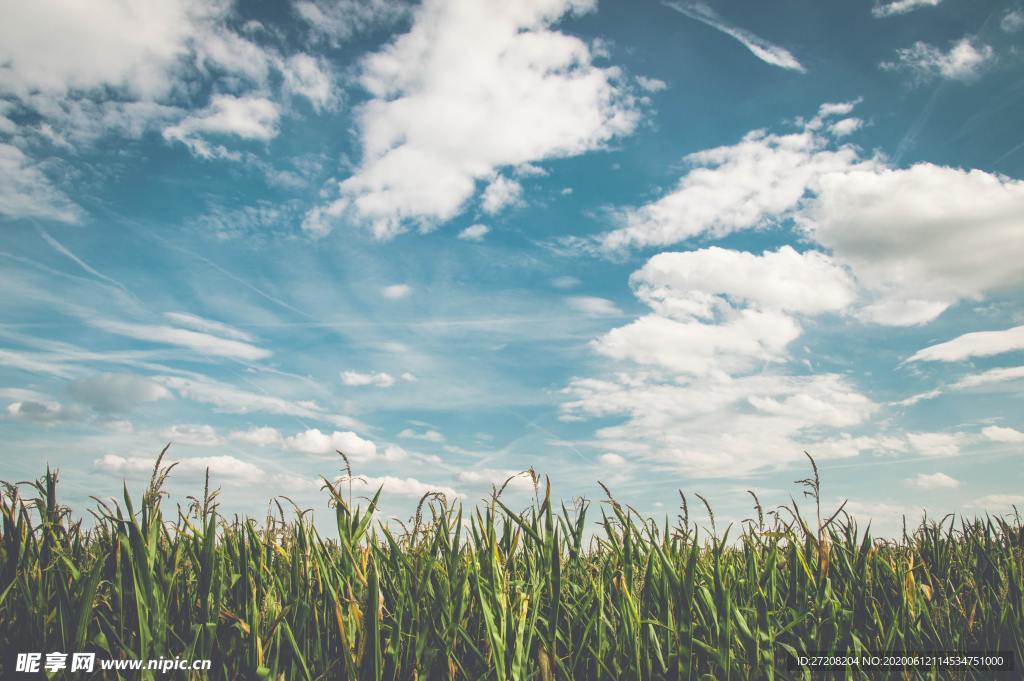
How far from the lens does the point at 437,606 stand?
12.3 ft

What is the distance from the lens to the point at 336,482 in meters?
4.32

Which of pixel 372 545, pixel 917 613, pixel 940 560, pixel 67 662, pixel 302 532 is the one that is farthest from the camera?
pixel 940 560

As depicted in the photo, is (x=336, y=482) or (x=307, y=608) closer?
(x=307, y=608)

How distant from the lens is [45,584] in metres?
4.03

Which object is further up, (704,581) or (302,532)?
(302,532)

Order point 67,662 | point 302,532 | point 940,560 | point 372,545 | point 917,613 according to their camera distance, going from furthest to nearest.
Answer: point 940,560 < point 917,613 < point 302,532 < point 372,545 < point 67,662

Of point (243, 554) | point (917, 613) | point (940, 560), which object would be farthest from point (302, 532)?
point (940, 560)

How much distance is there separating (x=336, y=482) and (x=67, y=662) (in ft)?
5.55

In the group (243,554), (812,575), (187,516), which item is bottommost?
(812,575)

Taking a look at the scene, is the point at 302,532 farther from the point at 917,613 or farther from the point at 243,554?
the point at 917,613

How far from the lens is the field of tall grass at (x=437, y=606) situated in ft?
11.7

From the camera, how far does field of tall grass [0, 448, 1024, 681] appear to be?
356cm

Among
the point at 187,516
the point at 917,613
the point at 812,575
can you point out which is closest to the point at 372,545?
the point at 187,516

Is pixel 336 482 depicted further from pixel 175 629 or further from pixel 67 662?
pixel 67 662
